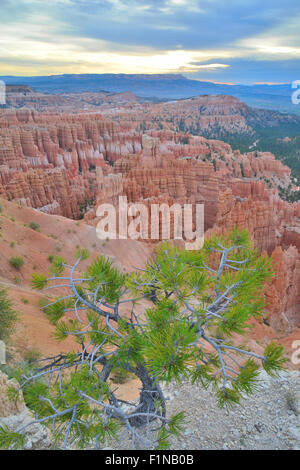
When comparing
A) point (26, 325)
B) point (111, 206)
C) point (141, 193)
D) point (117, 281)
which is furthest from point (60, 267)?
point (141, 193)

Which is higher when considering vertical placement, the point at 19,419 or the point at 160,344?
the point at 160,344

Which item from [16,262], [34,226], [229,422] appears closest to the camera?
[229,422]

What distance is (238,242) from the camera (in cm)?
362

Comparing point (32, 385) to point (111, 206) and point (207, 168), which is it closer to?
point (111, 206)

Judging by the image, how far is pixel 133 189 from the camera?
93.5 feet

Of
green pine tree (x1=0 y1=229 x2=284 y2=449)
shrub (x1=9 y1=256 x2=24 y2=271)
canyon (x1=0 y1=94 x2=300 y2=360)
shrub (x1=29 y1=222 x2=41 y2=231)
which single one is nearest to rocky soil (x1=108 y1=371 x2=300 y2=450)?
green pine tree (x1=0 y1=229 x2=284 y2=449)

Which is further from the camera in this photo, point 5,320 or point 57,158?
point 57,158

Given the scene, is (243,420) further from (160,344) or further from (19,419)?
(19,419)

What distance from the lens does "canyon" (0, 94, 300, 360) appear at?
19125mm

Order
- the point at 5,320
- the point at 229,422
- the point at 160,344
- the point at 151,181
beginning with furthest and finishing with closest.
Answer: the point at 151,181 < the point at 5,320 < the point at 229,422 < the point at 160,344

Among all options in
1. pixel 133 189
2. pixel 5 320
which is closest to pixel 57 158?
pixel 133 189

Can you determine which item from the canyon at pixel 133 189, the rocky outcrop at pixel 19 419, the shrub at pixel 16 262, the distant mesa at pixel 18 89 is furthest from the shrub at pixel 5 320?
the distant mesa at pixel 18 89

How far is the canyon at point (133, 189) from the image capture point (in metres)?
19.1

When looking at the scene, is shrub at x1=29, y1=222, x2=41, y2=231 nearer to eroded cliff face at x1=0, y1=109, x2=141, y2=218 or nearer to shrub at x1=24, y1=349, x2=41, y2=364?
eroded cliff face at x1=0, y1=109, x2=141, y2=218
